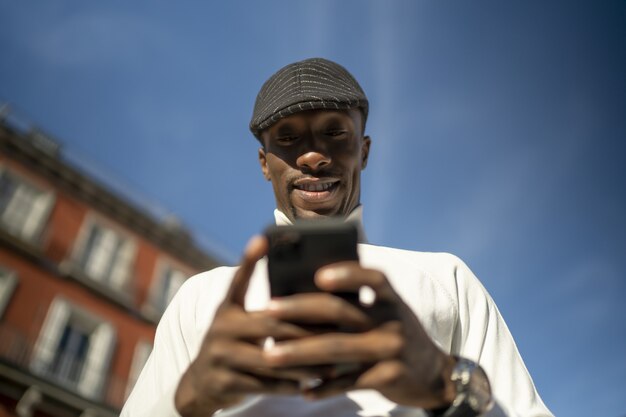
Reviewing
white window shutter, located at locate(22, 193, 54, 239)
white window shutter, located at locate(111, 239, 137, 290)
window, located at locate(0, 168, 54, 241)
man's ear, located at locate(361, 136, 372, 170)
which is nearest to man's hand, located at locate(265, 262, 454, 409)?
man's ear, located at locate(361, 136, 372, 170)

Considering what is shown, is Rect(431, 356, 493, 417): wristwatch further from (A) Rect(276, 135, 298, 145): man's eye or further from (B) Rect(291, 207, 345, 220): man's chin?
(A) Rect(276, 135, 298, 145): man's eye

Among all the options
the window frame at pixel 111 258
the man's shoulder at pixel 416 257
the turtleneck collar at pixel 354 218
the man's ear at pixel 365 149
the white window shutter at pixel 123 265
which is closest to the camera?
the man's shoulder at pixel 416 257

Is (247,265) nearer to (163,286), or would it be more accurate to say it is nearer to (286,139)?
(286,139)

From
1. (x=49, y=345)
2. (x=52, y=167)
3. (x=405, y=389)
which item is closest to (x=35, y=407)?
(x=49, y=345)

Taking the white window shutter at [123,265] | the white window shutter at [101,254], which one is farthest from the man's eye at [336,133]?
the white window shutter at [123,265]

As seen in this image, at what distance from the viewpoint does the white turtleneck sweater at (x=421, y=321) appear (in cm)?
137

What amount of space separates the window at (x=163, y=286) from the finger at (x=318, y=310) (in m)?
17.7

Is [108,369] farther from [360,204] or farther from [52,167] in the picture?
[360,204]

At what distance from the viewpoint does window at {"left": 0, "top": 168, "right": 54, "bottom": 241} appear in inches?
610

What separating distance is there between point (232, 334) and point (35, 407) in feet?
47.9

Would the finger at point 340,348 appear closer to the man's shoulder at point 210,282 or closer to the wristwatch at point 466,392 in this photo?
the wristwatch at point 466,392

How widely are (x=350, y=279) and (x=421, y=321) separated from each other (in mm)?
687

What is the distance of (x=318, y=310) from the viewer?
91cm

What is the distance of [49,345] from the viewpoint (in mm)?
14250
